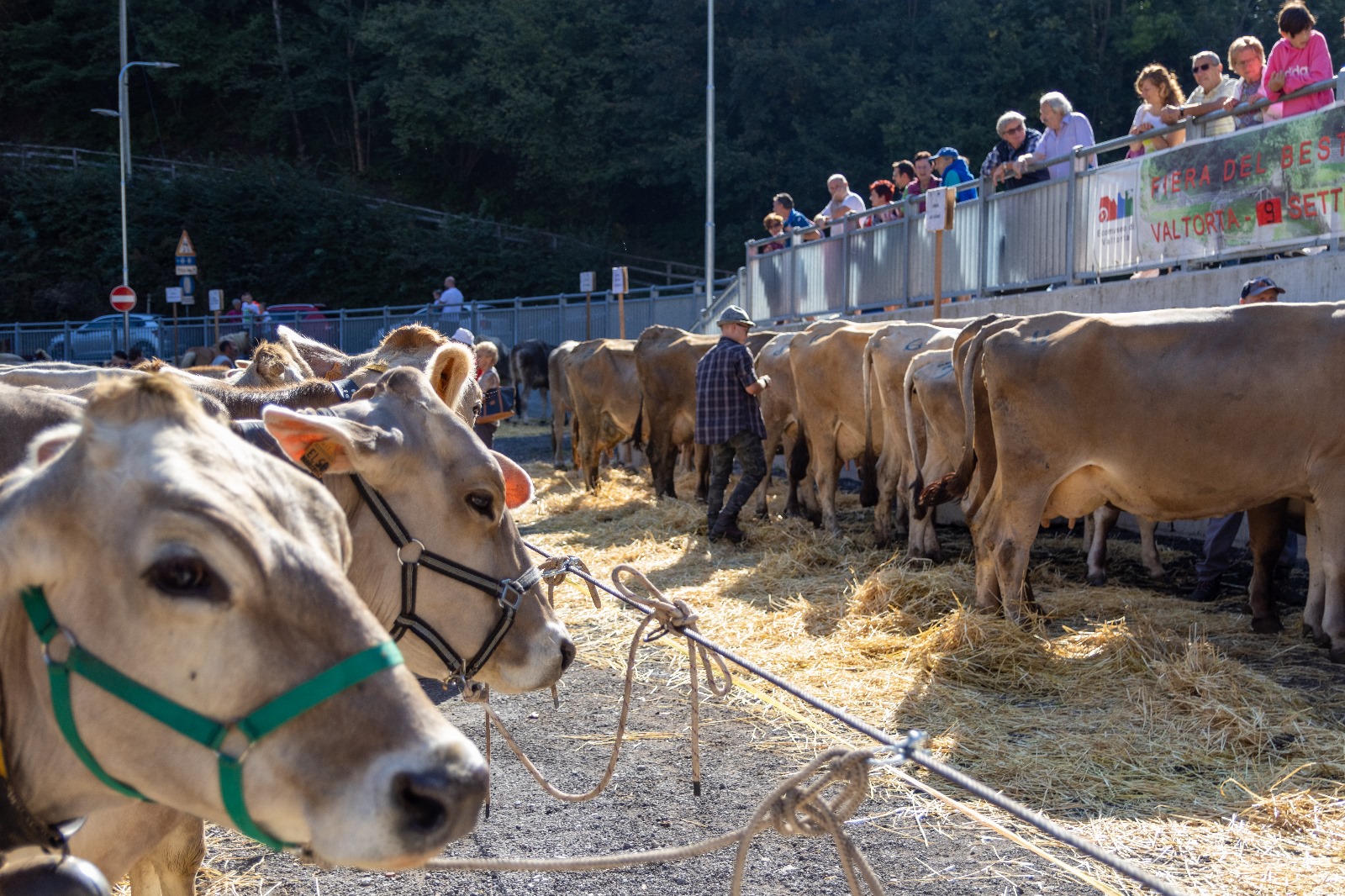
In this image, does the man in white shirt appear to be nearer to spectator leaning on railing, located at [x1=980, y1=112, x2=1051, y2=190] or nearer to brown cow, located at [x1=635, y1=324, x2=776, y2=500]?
brown cow, located at [x1=635, y1=324, x2=776, y2=500]

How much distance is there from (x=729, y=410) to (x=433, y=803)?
10.0 meters

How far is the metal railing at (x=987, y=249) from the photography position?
10.9 meters

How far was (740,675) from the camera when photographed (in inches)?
269

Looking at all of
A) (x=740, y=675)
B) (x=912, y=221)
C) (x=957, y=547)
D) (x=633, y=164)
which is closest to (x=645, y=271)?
(x=633, y=164)

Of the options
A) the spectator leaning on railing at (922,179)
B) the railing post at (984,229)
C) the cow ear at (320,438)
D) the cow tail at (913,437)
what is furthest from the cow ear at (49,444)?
the spectator leaning on railing at (922,179)

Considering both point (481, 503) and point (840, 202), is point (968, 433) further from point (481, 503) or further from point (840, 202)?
point (840, 202)

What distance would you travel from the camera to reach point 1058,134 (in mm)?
12117

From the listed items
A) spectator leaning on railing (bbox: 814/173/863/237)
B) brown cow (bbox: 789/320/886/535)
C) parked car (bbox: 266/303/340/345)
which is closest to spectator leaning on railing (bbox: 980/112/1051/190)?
brown cow (bbox: 789/320/886/535)

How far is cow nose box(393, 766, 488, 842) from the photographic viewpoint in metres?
1.70

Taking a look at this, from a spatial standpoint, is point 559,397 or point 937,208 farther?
point 559,397

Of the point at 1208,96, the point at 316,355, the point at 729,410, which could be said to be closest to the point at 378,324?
the point at 729,410

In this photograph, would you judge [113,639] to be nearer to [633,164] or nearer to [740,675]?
[740,675]

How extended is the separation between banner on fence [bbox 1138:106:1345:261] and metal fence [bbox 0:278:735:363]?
15439 mm

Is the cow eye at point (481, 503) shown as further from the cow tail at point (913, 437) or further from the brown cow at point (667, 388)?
the brown cow at point (667, 388)
